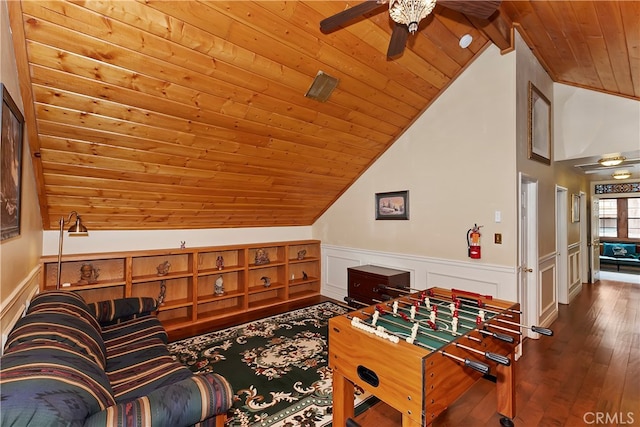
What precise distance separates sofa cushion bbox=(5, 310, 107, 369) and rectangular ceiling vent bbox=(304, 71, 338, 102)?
244 cm

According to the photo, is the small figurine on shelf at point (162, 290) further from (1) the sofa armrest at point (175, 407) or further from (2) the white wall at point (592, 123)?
(2) the white wall at point (592, 123)

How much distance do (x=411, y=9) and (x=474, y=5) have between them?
48cm

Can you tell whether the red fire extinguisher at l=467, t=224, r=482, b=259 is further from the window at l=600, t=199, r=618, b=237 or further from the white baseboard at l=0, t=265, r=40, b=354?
the window at l=600, t=199, r=618, b=237

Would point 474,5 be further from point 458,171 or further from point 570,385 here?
point 570,385

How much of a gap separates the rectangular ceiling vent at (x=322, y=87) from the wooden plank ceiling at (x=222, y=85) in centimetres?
6

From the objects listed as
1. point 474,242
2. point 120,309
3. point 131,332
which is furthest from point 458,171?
point 120,309

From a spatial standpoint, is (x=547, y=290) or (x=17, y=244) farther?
(x=547, y=290)

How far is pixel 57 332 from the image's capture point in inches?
58.7

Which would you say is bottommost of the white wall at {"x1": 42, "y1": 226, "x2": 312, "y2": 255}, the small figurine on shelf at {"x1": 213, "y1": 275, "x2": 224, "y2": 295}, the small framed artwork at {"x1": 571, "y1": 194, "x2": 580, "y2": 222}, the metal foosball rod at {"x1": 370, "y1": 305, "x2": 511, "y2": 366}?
the small figurine on shelf at {"x1": 213, "y1": 275, "x2": 224, "y2": 295}

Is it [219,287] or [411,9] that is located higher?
[411,9]

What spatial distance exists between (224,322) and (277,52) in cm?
326

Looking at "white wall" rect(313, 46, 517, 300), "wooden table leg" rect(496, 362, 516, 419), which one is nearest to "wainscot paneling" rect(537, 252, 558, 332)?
"white wall" rect(313, 46, 517, 300)

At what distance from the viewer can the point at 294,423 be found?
6.57 ft

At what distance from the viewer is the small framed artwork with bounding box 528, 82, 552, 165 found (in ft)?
10.7
